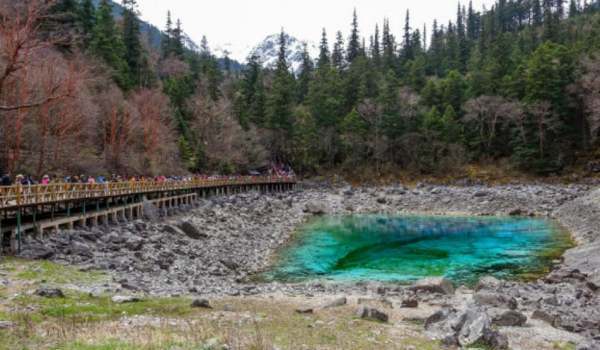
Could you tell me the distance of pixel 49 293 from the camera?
12.9 m

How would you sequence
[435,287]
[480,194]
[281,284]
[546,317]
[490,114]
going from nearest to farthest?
[546,317], [435,287], [281,284], [480,194], [490,114]

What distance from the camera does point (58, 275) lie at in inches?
650

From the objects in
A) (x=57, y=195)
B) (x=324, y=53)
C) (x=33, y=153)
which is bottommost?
(x=57, y=195)

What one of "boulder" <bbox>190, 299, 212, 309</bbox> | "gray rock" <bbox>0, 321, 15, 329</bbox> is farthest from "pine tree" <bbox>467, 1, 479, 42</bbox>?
"gray rock" <bbox>0, 321, 15, 329</bbox>

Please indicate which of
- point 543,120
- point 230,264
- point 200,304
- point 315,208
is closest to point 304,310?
point 200,304

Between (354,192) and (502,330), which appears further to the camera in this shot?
(354,192)

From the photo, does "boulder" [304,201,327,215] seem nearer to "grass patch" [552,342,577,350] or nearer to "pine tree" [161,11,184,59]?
"grass patch" [552,342,577,350]

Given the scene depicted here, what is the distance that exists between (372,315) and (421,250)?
20.2 m

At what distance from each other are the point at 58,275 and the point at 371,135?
75119mm

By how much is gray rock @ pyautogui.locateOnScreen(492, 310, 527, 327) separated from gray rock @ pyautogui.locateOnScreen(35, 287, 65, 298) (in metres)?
13.1

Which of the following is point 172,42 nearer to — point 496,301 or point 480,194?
point 480,194

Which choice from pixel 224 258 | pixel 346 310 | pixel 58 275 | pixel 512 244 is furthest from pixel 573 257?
pixel 58 275

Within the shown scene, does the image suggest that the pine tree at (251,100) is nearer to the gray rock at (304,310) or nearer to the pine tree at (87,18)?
the pine tree at (87,18)

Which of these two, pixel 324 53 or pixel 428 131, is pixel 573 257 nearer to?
pixel 428 131
